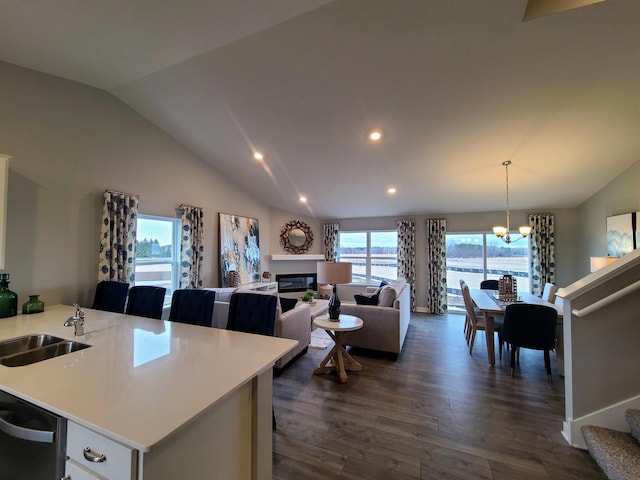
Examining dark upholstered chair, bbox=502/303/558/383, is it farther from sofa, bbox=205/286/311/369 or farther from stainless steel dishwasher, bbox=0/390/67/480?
stainless steel dishwasher, bbox=0/390/67/480

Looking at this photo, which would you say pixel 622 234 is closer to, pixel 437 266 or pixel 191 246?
pixel 437 266

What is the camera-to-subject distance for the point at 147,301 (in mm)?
2588

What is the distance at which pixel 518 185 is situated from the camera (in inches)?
190

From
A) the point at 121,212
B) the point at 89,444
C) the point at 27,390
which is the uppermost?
the point at 121,212

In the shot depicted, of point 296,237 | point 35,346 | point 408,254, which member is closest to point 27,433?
point 35,346

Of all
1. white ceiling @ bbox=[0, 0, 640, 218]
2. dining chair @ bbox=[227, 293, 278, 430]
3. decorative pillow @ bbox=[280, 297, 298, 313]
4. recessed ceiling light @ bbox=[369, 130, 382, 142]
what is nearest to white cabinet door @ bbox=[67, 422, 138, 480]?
dining chair @ bbox=[227, 293, 278, 430]

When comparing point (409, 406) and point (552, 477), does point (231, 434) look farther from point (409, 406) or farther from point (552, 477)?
point (552, 477)

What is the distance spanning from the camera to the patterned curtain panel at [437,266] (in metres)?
6.38

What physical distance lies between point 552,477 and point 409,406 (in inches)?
41.1

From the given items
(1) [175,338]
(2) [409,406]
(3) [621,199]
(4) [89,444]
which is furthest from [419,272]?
(4) [89,444]

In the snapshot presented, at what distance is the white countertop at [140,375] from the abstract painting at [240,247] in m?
3.30

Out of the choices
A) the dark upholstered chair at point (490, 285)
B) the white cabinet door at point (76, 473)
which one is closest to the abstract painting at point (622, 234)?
the dark upholstered chair at point (490, 285)

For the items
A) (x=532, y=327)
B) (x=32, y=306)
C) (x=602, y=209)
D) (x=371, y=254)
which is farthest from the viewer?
(x=371, y=254)

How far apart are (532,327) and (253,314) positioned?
315cm
